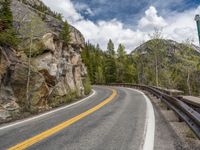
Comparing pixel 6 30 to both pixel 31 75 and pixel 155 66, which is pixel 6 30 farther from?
pixel 155 66

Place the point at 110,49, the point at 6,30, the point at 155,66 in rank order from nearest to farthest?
the point at 6,30 < the point at 155,66 < the point at 110,49

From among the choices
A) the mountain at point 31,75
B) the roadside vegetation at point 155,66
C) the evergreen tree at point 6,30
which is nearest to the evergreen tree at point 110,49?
the roadside vegetation at point 155,66

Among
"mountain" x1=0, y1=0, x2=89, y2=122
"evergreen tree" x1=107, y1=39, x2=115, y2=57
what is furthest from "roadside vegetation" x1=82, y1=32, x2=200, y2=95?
"mountain" x1=0, y1=0, x2=89, y2=122

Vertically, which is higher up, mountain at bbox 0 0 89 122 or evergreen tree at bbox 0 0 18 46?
evergreen tree at bbox 0 0 18 46

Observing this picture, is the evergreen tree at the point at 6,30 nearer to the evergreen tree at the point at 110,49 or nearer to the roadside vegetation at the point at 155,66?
the roadside vegetation at the point at 155,66

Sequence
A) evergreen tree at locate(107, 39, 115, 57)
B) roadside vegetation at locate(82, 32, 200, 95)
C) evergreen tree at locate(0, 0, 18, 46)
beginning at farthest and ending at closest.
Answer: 1. evergreen tree at locate(107, 39, 115, 57)
2. roadside vegetation at locate(82, 32, 200, 95)
3. evergreen tree at locate(0, 0, 18, 46)

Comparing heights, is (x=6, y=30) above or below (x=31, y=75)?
above

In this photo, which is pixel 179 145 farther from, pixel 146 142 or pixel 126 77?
pixel 126 77

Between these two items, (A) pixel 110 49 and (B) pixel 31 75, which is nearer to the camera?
(B) pixel 31 75

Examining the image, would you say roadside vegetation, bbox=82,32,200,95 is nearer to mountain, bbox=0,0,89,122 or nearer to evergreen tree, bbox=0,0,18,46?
mountain, bbox=0,0,89,122

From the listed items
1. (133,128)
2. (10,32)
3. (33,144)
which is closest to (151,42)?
(10,32)

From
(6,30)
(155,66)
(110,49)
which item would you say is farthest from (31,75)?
(110,49)

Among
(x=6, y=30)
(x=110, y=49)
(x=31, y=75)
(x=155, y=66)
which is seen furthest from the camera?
(x=110, y=49)

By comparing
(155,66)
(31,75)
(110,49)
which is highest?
(110,49)
